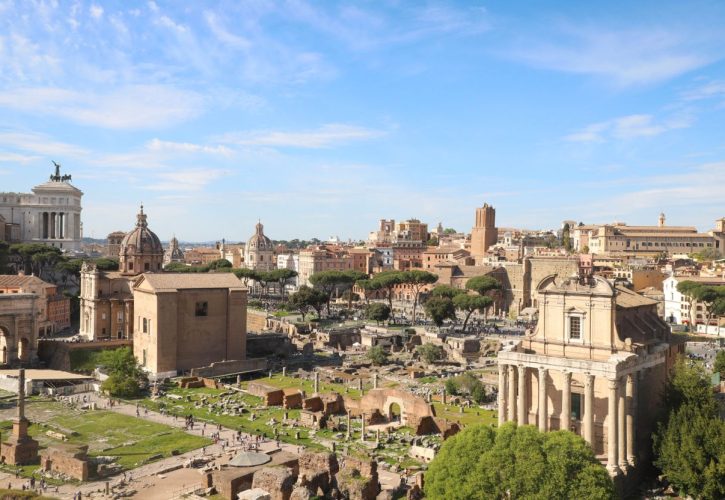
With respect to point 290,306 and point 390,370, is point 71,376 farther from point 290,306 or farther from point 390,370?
point 290,306

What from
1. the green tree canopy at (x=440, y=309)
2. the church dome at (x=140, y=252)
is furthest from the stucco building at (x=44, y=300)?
the green tree canopy at (x=440, y=309)

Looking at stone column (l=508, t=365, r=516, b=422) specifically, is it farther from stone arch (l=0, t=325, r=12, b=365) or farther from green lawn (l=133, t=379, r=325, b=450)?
stone arch (l=0, t=325, r=12, b=365)

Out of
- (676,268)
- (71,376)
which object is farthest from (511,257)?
(71,376)

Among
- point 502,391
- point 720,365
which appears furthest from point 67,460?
point 720,365

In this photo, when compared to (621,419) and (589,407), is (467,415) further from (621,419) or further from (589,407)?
(621,419)

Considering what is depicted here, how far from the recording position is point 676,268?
88.0m

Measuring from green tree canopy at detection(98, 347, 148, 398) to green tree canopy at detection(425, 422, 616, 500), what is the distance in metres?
25.8

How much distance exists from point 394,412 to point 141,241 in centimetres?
3489

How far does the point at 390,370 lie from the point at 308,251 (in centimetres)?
7349

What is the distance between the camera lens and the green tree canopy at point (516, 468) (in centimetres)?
2002

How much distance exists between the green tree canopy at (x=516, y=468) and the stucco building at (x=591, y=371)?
4.40 metres

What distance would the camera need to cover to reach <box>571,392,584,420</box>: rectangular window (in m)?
27.5

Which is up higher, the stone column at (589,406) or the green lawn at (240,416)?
the stone column at (589,406)

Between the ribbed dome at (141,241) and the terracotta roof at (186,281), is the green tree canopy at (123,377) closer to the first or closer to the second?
the terracotta roof at (186,281)
